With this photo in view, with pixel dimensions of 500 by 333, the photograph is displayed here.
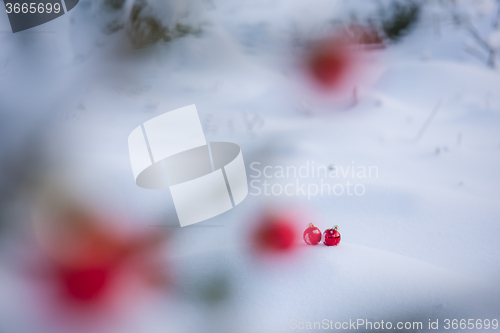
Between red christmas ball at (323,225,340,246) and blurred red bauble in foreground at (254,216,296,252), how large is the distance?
0.26 ft

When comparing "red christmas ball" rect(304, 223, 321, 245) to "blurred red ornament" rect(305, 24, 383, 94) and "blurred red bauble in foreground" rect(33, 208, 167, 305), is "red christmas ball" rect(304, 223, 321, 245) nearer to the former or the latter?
"blurred red bauble in foreground" rect(33, 208, 167, 305)

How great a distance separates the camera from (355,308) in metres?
0.64

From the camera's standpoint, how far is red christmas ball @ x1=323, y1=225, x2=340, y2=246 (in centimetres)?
76

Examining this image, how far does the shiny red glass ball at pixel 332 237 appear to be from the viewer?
759 mm

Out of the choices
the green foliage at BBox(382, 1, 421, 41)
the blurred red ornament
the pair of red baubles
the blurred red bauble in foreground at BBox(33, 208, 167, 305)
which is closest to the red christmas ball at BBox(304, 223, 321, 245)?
the pair of red baubles

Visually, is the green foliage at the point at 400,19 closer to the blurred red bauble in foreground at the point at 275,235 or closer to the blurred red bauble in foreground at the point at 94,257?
the blurred red bauble in foreground at the point at 275,235

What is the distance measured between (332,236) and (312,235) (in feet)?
0.14

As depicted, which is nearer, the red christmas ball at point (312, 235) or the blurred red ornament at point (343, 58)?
the red christmas ball at point (312, 235)

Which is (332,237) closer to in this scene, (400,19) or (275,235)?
(275,235)

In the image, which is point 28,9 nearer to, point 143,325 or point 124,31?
point 124,31

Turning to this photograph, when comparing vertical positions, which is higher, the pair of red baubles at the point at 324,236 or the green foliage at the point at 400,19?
the green foliage at the point at 400,19

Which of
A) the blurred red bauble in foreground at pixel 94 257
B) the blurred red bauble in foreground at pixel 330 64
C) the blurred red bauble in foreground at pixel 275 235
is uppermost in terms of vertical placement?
the blurred red bauble in foreground at pixel 330 64

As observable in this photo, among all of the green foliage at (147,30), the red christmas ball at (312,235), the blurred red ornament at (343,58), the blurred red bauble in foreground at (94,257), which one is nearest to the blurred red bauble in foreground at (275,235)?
the red christmas ball at (312,235)

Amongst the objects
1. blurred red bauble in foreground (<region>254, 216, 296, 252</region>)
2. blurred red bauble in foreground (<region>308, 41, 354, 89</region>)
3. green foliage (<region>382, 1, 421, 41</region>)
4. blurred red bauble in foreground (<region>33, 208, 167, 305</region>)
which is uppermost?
green foliage (<region>382, 1, 421, 41</region>)
